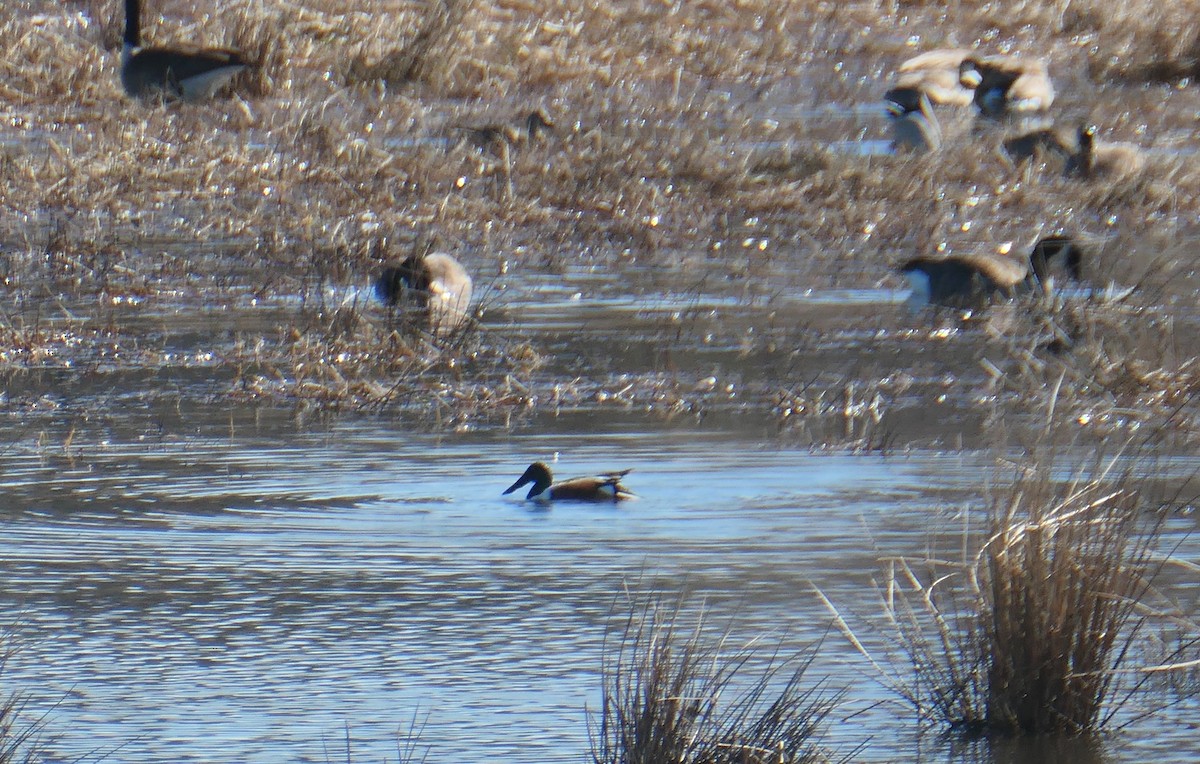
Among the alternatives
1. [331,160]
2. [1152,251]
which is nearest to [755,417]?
[1152,251]

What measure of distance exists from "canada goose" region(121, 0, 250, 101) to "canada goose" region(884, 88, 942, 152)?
484 centimetres

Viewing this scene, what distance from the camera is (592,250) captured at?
13062 mm

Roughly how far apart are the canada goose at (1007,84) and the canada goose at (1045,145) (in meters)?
2.57

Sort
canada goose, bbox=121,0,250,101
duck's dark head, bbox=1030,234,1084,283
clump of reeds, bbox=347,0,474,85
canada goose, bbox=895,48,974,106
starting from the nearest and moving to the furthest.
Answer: duck's dark head, bbox=1030,234,1084,283 → canada goose, bbox=121,0,250,101 → clump of reeds, bbox=347,0,474,85 → canada goose, bbox=895,48,974,106

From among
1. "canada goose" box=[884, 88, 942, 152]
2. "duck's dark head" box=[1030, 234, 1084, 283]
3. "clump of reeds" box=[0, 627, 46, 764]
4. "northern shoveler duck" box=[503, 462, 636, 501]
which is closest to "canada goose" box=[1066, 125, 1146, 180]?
"canada goose" box=[884, 88, 942, 152]

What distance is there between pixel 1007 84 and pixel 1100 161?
376cm

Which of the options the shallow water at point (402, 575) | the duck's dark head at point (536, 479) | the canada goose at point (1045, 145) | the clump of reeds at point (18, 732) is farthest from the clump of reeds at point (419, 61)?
the clump of reeds at point (18, 732)

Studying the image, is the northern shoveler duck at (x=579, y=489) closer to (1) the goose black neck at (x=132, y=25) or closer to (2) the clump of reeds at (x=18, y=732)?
(2) the clump of reeds at (x=18, y=732)

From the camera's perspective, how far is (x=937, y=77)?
720 inches

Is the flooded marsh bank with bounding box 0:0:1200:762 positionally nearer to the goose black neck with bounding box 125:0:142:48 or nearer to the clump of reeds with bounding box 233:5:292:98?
the clump of reeds with bounding box 233:5:292:98

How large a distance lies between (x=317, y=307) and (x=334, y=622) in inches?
210

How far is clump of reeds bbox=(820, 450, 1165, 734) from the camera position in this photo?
191 inches

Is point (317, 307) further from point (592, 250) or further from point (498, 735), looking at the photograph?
point (498, 735)

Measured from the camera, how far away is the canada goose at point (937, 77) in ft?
58.8
